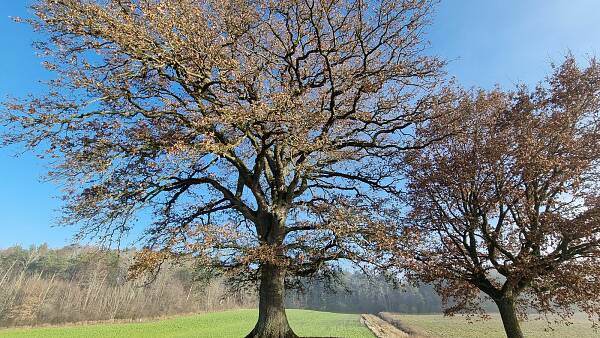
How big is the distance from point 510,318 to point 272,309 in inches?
367

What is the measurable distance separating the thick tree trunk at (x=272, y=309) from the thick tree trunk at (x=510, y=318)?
8390mm

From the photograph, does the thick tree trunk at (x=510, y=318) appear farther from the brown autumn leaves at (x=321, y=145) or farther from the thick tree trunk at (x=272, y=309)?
the thick tree trunk at (x=272, y=309)

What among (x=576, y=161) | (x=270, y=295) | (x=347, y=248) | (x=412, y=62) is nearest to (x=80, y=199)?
(x=270, y=295)

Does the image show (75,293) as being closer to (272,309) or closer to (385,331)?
(385,331)

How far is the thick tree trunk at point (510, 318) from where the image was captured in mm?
13594

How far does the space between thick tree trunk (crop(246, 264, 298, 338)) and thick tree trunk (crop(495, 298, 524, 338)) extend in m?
8.39

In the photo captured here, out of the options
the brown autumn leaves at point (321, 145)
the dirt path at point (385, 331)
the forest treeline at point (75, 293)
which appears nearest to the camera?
the brown autumn leaves at point (321, 145)

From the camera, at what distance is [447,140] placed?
15094 millimetres

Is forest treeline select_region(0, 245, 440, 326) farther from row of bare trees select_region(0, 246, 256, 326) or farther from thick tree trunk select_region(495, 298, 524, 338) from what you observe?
thick tree trunk select_region(495, 298, 524, 338)

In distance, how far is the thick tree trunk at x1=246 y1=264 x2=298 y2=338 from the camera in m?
11.9

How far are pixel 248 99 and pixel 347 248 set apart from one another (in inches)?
249

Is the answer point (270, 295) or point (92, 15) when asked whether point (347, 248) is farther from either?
point (92, 15)

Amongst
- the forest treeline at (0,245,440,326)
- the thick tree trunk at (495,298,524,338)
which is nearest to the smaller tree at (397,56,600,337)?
the thick tree trunk at (495,298,524,338)

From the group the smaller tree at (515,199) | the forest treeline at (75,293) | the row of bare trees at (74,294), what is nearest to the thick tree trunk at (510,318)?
the smaller tree at (515,199)
